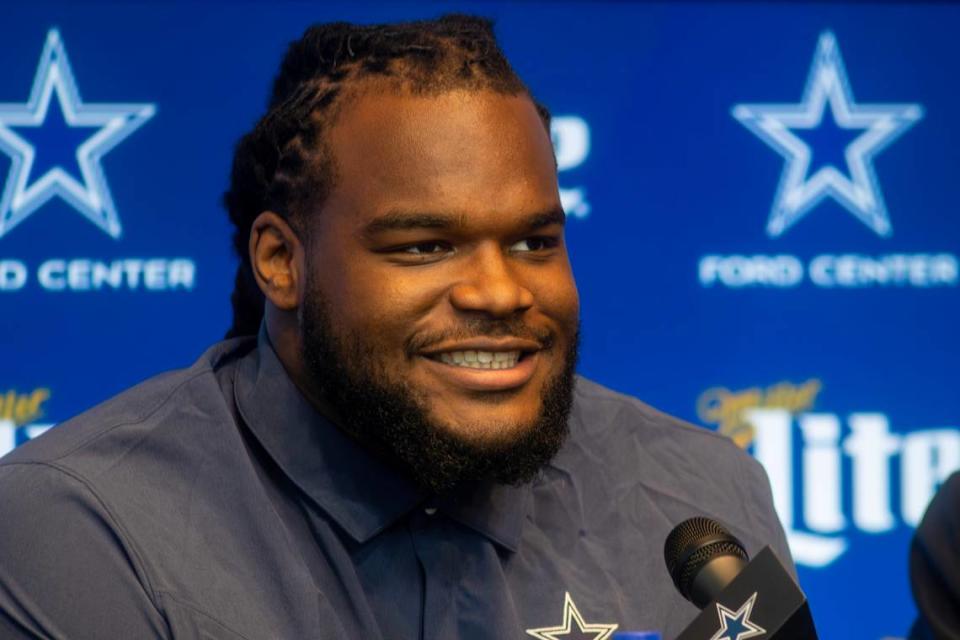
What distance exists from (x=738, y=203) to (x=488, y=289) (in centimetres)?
138

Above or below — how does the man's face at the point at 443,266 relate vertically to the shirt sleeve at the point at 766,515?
above

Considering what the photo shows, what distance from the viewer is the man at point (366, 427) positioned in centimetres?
147

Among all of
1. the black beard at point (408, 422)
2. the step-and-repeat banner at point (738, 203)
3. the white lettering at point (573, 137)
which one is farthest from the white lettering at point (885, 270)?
the black beard at point (408, 422)

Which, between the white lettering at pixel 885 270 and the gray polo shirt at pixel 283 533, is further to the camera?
the white lettering at pixel 885 270

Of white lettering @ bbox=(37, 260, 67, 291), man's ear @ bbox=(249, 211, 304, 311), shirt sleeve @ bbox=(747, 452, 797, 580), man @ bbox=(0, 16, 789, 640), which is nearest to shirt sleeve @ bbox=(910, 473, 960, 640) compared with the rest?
shirt sleeve @ bbox=(747, 452, 797, 580)

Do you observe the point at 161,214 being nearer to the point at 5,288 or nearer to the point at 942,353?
the point at 5,288

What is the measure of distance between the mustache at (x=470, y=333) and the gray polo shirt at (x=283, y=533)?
194 mm

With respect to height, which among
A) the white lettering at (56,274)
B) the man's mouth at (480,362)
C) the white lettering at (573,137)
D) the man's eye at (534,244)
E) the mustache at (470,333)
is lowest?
the man's mouth at (480,362)

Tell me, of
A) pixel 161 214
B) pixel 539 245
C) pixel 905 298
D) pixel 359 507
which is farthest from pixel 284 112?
pixel 905 298

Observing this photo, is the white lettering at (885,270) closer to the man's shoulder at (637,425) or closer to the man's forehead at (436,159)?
the man's shoulder at (637,425)

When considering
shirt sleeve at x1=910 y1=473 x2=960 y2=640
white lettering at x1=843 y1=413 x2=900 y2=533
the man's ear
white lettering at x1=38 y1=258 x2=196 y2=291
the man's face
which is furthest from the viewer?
white lettering at x1=843 y1=413 x2=900 y2=533

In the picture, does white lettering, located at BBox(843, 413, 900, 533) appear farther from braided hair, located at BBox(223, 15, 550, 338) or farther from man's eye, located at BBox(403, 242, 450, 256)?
man's eye, located at BBox(403, 242, 450, 256)

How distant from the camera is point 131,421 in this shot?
5.28ft

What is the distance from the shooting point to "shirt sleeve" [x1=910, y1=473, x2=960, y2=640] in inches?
72.6
